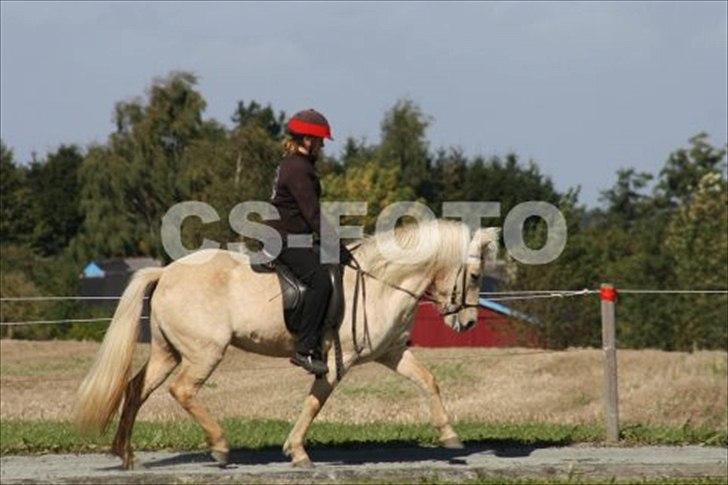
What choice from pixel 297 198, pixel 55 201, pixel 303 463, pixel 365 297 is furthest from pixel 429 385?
pixel 55 201

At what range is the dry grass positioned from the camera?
23.7 meters

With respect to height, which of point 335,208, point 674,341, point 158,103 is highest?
point 158,103

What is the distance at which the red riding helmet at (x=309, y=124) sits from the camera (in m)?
11.8

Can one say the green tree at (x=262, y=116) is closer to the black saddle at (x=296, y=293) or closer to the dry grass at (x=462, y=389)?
the dry grass at (x=462, y=389)

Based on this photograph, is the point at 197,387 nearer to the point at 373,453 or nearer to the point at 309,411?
the point at 309,411

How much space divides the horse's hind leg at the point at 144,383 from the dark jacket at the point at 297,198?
129 centimetres

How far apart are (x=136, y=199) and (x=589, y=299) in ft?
130

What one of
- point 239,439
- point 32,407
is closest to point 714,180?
point 32,407

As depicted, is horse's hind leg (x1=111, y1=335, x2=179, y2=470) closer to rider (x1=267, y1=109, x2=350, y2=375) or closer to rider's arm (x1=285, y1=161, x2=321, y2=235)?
rider (x1=267, y1=109, x2=350, y2=375)

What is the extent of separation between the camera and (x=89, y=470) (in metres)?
11.7

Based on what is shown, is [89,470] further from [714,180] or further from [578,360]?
[714,180]

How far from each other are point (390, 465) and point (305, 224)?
1863 mm

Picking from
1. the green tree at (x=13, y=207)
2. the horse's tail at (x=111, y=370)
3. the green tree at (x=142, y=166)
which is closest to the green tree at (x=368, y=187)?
the green tree at (x=142, y=166)

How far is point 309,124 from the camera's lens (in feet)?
38.6
